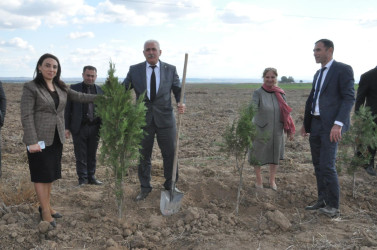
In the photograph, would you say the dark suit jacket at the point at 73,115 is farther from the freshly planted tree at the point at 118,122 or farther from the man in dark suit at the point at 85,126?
the freshly planted tree at the point at 118,122

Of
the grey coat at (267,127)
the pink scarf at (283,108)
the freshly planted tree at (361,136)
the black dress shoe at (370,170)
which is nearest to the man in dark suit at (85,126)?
the grey coat at (267,127)

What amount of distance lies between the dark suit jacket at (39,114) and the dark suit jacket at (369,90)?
210 inches

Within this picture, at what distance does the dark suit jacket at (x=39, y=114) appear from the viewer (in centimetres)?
376

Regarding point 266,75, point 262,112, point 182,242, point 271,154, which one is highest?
point 266,75

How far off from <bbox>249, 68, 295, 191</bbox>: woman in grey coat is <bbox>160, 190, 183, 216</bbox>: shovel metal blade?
1.28 meters

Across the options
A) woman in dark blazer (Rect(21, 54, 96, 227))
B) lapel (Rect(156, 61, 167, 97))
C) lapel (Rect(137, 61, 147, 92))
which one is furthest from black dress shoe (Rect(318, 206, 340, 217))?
woman in dark blazer (Rect(21, 54, 96, 227))

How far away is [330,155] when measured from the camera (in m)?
4.50

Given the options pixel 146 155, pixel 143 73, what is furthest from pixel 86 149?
pixel 143 73

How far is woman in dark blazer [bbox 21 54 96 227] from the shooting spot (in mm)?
3771

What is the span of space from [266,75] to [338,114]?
4.03 ft

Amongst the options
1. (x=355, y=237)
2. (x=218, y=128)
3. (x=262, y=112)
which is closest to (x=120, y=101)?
(x=262, y=112)

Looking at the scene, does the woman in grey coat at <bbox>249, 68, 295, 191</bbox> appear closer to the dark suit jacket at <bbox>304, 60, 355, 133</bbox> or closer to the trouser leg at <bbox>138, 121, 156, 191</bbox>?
the dark suit jacket at <bbox>304, 60, 355, 133</bbox>

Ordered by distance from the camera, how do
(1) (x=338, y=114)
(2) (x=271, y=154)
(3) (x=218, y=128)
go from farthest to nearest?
(3) (x=218, y=128)
(2) (x=271, y=154)
(1) (x=338, y=114)

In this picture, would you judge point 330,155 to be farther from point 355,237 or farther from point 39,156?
point 39,156
